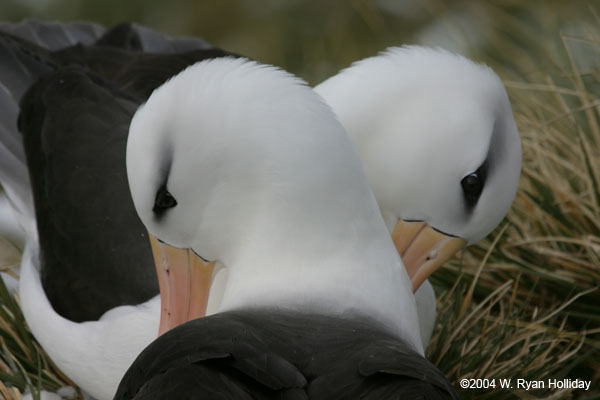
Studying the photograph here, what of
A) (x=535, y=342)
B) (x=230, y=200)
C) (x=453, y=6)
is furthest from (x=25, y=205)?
(x=453, y=6)

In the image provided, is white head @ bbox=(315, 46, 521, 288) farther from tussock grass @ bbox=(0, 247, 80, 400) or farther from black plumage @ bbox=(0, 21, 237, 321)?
tussock grass @ bbox=(0, 247, 80, 400)

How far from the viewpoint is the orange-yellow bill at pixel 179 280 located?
3607mm

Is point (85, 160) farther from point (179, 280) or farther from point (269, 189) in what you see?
point (269, 189)

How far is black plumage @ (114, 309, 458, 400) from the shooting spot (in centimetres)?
264

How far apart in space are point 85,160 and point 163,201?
1186 mm

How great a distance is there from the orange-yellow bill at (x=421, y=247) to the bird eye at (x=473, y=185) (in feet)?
0.60

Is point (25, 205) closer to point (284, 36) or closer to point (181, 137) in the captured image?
point (181, 137)

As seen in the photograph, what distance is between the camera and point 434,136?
3857 mm

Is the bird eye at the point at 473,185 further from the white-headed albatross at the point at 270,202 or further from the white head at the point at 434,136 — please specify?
the white-headed albatross at the point at 270,202

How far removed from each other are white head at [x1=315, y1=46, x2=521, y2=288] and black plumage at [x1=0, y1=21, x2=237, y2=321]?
99cm

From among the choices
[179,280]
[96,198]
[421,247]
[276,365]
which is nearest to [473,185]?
[421,247]

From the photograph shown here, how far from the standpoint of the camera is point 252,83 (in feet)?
11.1

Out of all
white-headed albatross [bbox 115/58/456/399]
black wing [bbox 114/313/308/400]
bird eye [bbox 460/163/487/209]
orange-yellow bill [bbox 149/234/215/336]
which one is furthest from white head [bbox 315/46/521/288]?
black wing [bbox 114/313/308/400]

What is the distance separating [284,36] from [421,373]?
9.76 meters
